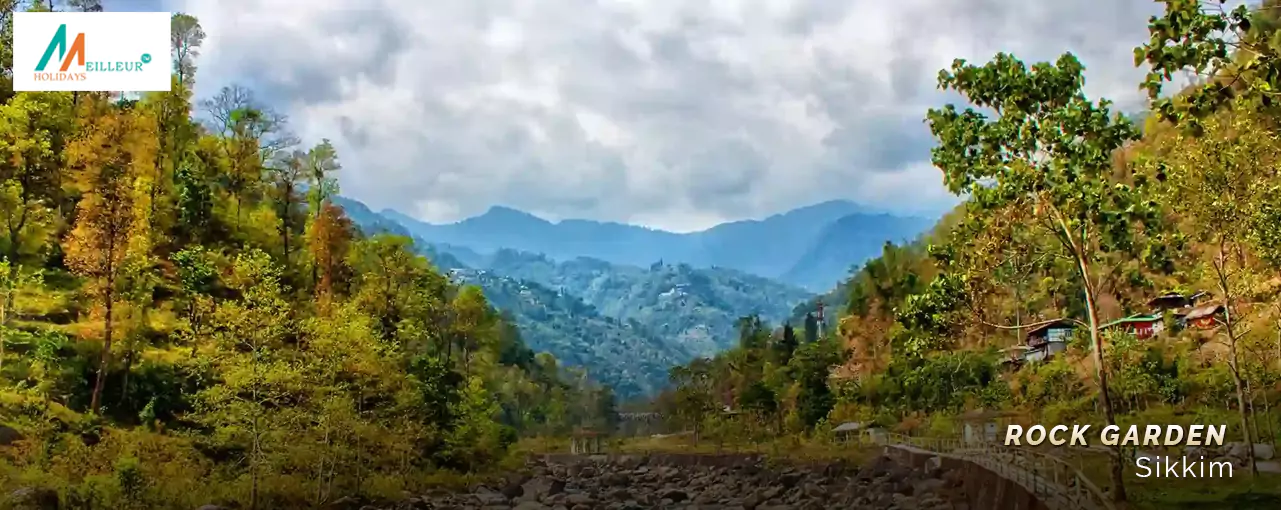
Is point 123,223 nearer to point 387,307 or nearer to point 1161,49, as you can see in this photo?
point 387,307

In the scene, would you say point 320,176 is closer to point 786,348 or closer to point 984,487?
point 984,487

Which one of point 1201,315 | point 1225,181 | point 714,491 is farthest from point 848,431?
point 1225,181

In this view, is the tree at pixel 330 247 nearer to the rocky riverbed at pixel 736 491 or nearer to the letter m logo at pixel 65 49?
the rocky riverbed at pixel 736 491

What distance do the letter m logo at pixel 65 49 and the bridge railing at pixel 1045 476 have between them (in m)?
34.0

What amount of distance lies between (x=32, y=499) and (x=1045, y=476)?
909 inches

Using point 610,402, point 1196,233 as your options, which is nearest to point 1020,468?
point 1196,233

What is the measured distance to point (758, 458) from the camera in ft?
188

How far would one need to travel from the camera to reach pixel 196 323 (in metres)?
35.1

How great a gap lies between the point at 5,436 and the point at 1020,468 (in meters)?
29.9

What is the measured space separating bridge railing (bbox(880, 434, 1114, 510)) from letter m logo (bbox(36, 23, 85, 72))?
34.0m

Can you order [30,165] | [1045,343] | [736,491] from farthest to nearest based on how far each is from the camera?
[1045,343]
[736,491]
[30,165]

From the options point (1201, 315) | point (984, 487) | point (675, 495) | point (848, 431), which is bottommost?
point (675, 495)

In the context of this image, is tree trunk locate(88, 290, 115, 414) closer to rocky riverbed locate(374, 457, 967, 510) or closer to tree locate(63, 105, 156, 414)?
tree locate(63, 105, 156, 414)

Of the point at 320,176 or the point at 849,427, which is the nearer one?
the point at 320,176
